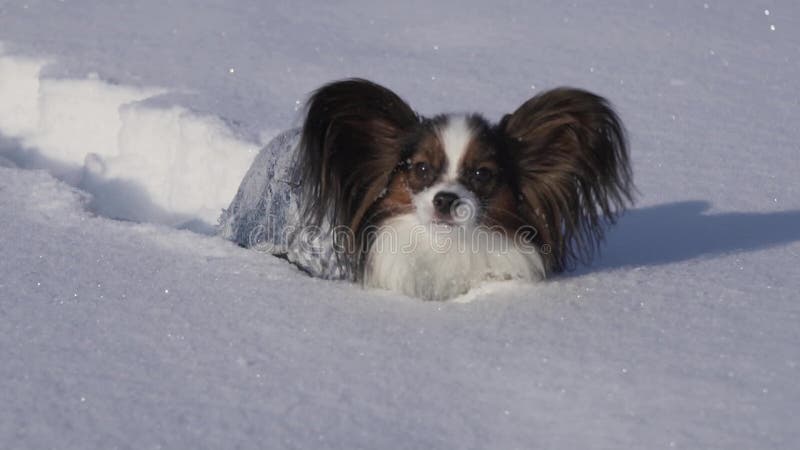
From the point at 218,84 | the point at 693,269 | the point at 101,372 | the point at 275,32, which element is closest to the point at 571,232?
the point at 693,269

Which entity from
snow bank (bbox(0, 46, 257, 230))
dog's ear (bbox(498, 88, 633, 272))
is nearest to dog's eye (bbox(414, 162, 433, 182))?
dog's ear (bbox(498, 88, 633, 272))

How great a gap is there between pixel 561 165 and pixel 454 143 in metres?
0.34

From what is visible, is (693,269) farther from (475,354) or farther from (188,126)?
(188,126)

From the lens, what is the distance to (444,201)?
3277 millimetres

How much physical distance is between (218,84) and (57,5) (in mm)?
1744

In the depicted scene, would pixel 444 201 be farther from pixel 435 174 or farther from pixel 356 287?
pixel 356 287

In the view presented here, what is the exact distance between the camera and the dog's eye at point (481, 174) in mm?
3361

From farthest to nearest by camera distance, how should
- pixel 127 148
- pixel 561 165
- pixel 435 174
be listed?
1. pixel 127 148
2. pixel 561 165
3. pixel 435 174

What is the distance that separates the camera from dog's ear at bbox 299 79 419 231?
347 cm

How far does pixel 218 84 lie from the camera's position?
212 inches

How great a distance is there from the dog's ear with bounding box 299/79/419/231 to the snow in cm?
25

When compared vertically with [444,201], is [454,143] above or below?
above

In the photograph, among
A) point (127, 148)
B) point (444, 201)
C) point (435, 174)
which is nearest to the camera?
point (444, 201)

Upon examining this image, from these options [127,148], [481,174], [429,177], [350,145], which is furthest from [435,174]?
[127,148]
